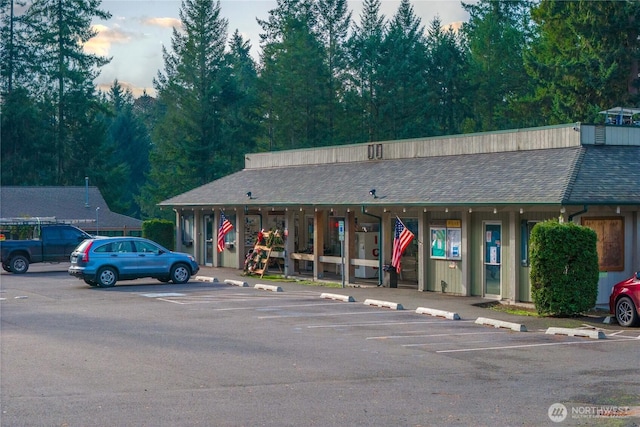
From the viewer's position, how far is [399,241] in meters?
28.5

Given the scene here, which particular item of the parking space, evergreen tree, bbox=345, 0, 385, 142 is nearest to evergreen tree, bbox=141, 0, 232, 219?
evergreen tree, bbox=345, 0, 385, 142

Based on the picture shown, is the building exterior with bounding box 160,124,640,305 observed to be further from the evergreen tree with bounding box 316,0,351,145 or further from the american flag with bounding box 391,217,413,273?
the evergreen tree with bounding box 316,0,351,145

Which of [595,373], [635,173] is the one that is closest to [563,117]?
[635,173]

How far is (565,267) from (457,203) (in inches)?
181

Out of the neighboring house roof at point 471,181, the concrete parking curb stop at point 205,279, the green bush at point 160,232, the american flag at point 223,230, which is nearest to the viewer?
the neighboring house roof at point 471,181

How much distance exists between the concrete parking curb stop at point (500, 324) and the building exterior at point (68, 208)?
33.6 meters

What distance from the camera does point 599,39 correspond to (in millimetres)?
51312

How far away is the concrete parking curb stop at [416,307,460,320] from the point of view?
71.5 feet

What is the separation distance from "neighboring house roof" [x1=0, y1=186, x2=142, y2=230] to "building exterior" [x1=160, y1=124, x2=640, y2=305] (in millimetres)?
14721

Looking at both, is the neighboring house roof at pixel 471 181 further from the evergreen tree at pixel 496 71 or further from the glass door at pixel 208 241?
the evergreen tree at pixel 496 71

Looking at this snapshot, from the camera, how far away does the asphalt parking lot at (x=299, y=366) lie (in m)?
11.2

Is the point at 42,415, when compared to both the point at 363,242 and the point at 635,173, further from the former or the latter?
the point at 363,242

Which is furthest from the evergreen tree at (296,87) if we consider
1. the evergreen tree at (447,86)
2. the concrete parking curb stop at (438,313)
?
the concrete parking curb stop at (438,313)

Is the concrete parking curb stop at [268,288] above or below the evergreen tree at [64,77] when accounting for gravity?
below
